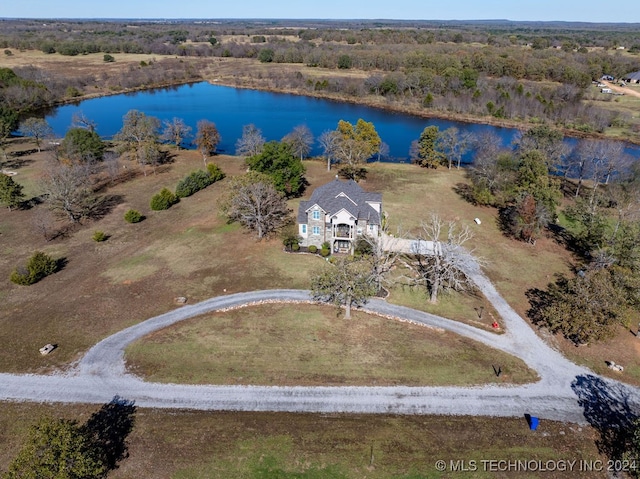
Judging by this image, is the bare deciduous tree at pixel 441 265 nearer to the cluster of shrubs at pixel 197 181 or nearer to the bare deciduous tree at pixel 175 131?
the cluster of shrubs at pixel 197 181

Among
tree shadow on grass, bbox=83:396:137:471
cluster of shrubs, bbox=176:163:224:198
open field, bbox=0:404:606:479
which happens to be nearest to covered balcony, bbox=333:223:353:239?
open field, bbox=0:404:606:479

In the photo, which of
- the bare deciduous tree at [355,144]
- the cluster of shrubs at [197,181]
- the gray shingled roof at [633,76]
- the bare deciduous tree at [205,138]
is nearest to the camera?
the cluster of shrubs at [197,181]

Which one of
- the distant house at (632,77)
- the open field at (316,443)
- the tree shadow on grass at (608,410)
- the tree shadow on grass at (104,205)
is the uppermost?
the distant house at (632,77)

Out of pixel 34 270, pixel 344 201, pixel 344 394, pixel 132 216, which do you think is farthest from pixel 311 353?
pixel 132 216

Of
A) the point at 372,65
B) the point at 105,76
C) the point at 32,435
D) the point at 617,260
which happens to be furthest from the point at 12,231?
the point at 372,65

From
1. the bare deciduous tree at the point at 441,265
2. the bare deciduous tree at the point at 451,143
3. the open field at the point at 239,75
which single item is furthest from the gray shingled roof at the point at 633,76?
the bare deciduous tree at the point at 441,265

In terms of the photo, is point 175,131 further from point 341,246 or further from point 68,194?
point 341,246

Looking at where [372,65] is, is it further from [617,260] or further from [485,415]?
[485,415]
